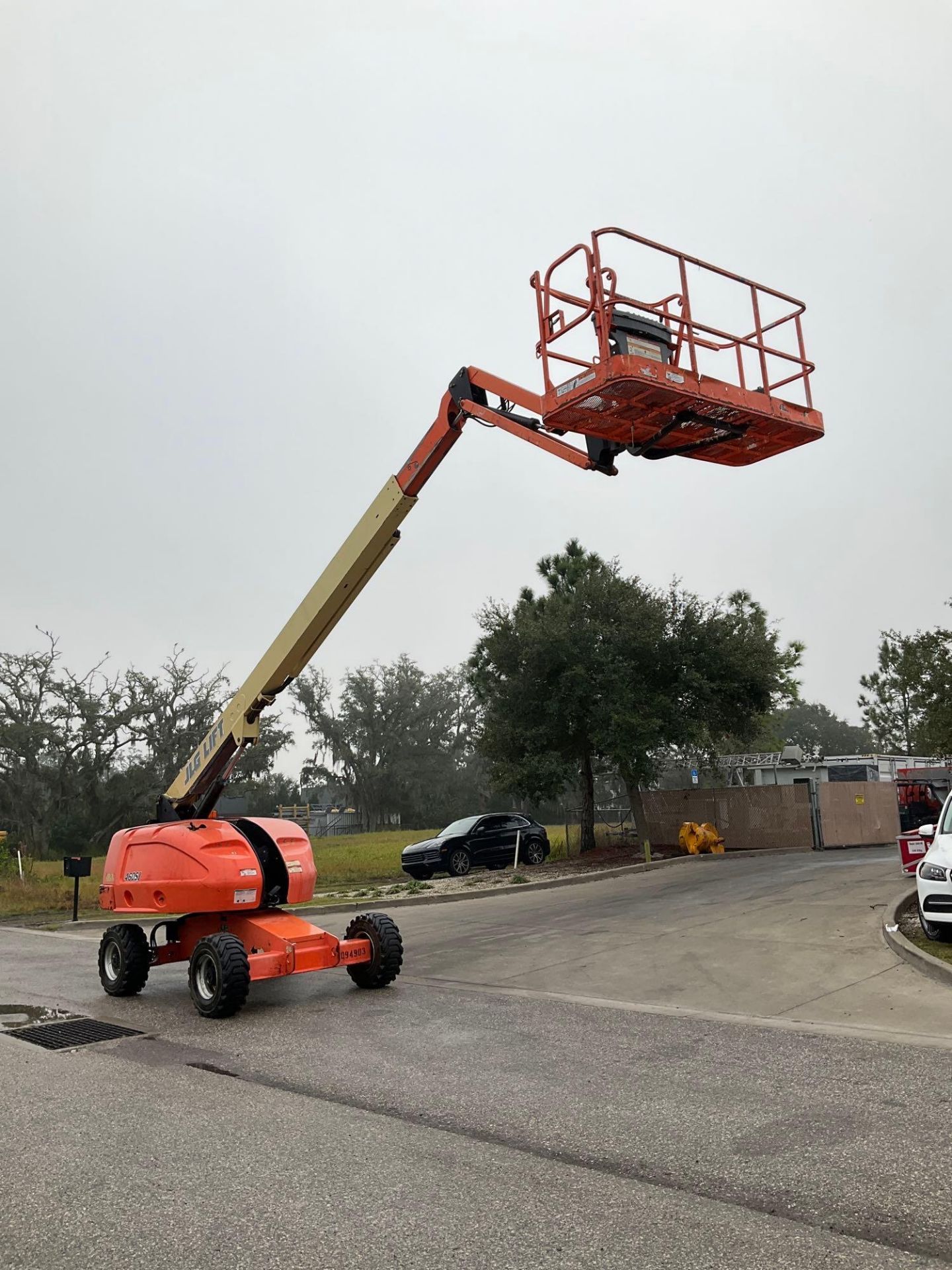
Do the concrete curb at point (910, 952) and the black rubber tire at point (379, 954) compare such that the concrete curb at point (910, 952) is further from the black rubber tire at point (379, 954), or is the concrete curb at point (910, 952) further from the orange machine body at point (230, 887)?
the orange machine body at point (230, 887)

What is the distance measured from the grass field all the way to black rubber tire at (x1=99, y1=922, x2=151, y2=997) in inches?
351

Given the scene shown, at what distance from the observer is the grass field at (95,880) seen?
21500mm

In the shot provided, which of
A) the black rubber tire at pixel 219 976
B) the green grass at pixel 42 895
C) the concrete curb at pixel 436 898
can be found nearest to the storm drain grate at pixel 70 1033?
the black rubber tire at pixel 219 976

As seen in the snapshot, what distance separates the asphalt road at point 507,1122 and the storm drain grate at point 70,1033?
0.24 metres

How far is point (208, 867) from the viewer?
369 inches

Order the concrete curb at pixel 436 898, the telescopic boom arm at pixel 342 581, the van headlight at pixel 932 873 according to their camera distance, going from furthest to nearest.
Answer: the concrete curb at pixel 436 898 → the telescopic boom arm at pixel 342 581 → the van headlight at pixel 932 873

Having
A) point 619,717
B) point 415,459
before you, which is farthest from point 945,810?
point 619,717

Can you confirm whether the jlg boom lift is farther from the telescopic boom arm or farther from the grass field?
the grass field

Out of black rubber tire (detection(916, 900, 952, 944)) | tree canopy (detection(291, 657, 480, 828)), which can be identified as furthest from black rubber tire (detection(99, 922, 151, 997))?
tree canopy (detection(291, 657, 480, 828))

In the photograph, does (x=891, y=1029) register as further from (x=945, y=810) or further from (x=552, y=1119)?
(x=945, y=810)

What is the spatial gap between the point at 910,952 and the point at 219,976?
6.71 metres

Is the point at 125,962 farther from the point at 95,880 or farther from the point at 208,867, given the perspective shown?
the point at 95,880

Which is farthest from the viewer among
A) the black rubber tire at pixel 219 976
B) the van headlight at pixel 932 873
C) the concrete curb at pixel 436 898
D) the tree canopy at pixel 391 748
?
the tree canopy at pixel 391 748

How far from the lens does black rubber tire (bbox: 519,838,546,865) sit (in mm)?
26250
